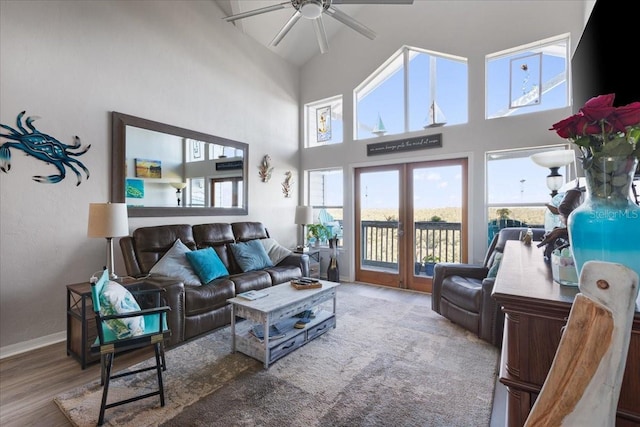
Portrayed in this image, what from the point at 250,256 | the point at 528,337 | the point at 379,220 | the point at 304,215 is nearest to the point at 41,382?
the point at 250,256

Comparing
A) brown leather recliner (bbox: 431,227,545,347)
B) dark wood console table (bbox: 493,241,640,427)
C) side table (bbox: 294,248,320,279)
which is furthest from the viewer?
side table (bbox: 294,248,320,279)

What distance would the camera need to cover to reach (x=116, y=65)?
3.30 meters

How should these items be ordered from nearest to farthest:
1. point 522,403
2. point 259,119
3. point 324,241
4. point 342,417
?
point 522,403 → point 342,417 → point 259,119 → point 324,241

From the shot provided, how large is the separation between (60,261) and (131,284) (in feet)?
3.04

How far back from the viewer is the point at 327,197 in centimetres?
568

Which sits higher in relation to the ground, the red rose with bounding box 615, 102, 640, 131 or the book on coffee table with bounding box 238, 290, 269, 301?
the red rose with bounding box 615, 102, 640, 131

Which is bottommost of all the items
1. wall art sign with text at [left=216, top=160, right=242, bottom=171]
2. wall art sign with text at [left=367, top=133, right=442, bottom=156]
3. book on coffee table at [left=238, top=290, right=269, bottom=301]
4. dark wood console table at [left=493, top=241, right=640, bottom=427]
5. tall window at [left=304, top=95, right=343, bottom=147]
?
book on coffee table at [left=238, top=290, right=269, bottom=301]

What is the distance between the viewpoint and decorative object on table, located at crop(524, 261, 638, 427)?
18.4 inches

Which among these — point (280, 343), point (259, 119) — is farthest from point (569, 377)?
point (259, 119)

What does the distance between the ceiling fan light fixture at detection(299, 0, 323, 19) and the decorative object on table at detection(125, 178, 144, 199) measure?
2572 millimetres

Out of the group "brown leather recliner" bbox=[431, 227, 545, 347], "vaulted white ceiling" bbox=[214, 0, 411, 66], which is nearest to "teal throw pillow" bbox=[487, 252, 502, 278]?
"brown leather recliner" bbox=[431, 227, 545, 347]

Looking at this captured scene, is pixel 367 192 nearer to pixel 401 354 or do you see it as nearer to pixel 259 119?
pixel 259 119

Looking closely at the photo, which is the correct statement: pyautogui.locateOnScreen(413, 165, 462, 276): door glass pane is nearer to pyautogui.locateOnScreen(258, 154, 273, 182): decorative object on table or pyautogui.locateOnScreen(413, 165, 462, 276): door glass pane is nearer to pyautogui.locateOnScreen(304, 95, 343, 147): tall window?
pyautogui.locateOnScreen(304, 95, 343, 147): tall window

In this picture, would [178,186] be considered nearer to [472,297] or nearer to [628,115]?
[472,297]
